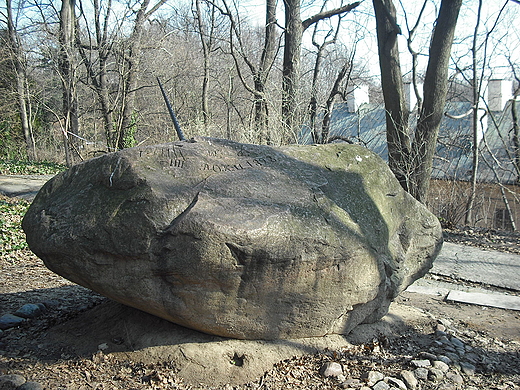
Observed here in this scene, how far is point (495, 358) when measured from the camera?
3.80 m

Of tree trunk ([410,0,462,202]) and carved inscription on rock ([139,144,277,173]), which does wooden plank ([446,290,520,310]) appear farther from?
tree trunk ([410,0,462,202])

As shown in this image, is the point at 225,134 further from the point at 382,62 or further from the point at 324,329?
the point at 324,329

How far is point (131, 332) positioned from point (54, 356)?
571 millimetres

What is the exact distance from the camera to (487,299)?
18.1ft

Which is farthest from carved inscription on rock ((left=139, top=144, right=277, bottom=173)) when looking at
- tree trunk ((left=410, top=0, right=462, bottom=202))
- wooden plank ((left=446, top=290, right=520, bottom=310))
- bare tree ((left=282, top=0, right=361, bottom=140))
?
bare tree ((left=282, top=0, right=361, bottom=140))

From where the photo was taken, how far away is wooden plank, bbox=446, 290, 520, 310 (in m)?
5.31

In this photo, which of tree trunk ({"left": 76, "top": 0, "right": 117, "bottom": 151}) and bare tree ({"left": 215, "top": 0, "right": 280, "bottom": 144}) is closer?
bare tree ({"left": 215, "top": 0, "right": 280, "bottom": 144})

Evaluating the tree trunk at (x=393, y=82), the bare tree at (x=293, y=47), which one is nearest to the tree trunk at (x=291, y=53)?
the bare tree at (x=293, y=47)

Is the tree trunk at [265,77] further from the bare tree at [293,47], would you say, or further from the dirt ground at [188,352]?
the dirt ground at [188,352]

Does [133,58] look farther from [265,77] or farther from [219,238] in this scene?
[219,238]

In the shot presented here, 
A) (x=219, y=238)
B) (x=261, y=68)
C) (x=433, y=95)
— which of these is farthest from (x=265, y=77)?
(x=219, y=238)

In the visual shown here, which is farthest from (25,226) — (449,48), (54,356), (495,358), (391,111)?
(449,48)

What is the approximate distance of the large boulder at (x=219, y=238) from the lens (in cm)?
303

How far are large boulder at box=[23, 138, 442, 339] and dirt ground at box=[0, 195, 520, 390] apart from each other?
16 centimetres
